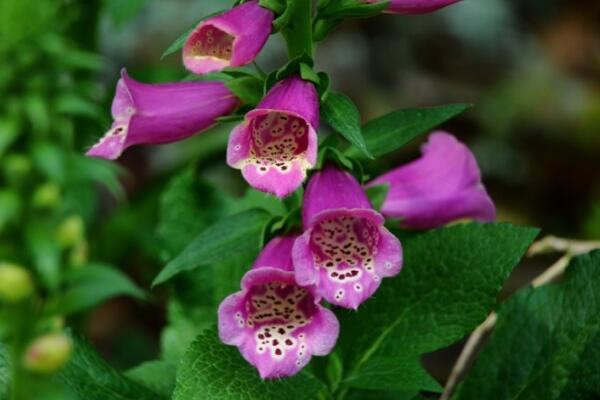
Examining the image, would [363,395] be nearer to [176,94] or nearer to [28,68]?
[176,94]

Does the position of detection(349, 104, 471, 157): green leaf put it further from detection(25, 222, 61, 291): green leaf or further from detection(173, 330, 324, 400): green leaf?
detection(25, 222, 61, 291): green leaf

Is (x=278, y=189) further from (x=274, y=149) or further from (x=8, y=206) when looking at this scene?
(x=8, y=206)

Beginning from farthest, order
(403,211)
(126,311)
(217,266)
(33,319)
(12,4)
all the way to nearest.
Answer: (126,311)
(12,4)
(217,266)
(403,211)
(33,319)

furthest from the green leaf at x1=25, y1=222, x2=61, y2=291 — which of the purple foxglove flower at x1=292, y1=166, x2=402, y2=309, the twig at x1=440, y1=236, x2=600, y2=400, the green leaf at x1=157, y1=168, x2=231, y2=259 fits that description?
the purple foxglove flower at x1=292, y1=166, x2=402, y2=309

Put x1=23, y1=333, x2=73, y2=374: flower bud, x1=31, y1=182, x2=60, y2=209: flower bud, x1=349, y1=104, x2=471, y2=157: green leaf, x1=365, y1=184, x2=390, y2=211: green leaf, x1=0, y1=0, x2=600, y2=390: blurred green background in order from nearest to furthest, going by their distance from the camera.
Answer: x1=23, y1=333, x2=73, y2=374: flower bud, x1=349, y1=104, x2=471, y2=157: green leaf, x1=365, y1=184, x2=390, y2=211: green leaf, x1=31, y1=182, x2=60, y2=209: flower bud, x1=0, y1=0, x2=600, y2=390: blurred green background

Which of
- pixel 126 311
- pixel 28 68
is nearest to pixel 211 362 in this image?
pixel 28 68

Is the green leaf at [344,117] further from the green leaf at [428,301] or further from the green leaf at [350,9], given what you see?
the green leaf at [428,301]

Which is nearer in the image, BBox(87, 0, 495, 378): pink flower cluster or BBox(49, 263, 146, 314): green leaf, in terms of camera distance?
BBox(87, 0, 495, 378): pink flower cluster
